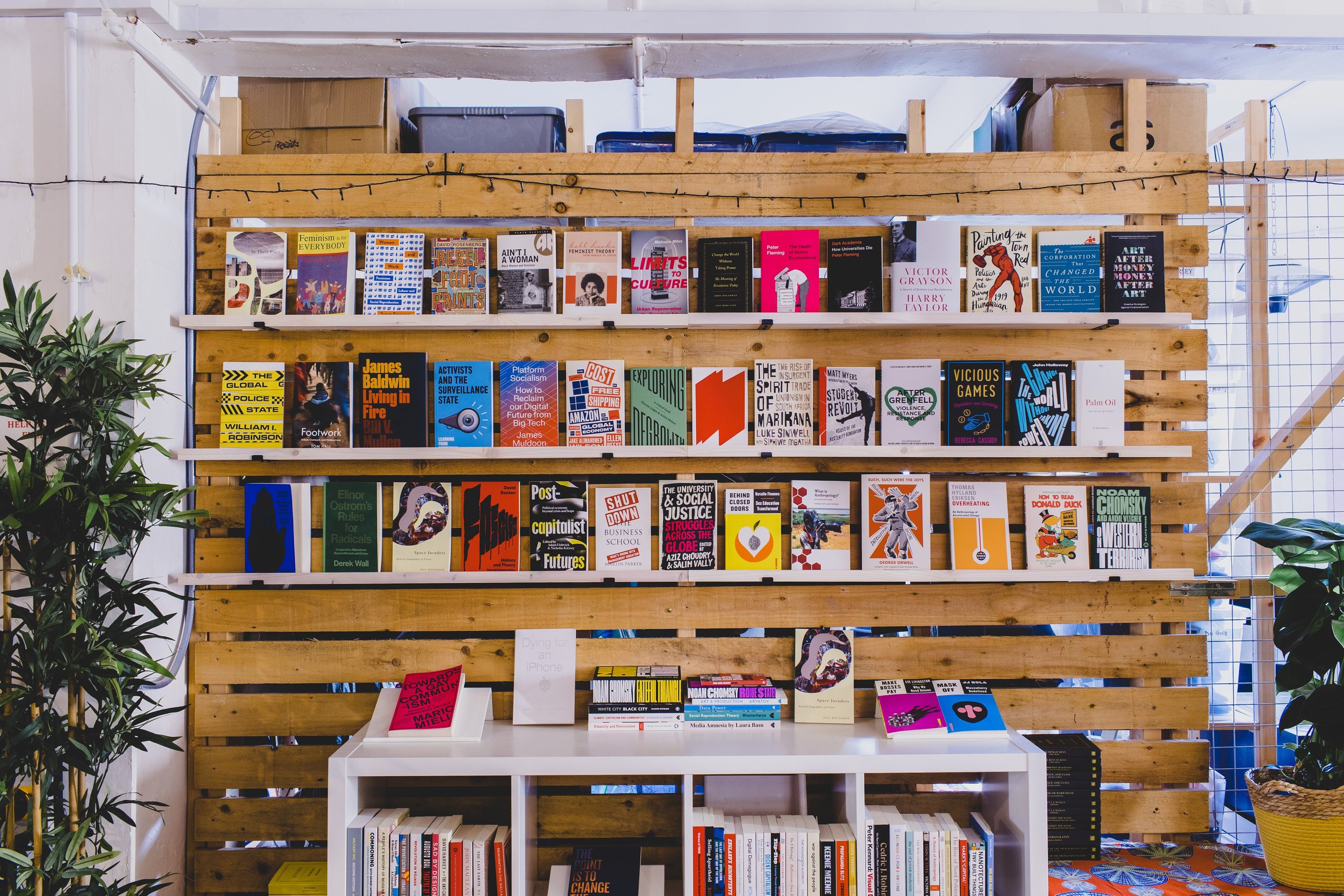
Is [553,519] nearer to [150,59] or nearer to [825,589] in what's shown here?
[825,589]

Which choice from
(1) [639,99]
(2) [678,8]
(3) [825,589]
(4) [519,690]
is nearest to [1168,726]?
(3) [825,589]

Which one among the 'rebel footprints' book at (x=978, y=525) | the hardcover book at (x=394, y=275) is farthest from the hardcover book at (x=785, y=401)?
the hardcover book at (x=394, y=275)

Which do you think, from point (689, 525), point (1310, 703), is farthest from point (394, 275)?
point (1310, 703)

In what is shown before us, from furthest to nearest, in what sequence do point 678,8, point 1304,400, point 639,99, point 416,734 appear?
point 639,99, point 1304,400, point 678,8, point 416,734

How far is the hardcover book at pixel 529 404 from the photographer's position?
268 centimetres

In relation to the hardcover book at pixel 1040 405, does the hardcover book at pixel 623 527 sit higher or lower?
lower

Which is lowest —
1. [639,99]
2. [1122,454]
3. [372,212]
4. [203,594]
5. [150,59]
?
[203,594]

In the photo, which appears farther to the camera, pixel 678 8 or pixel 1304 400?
pixel 1304 400

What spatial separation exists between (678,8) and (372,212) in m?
1.18

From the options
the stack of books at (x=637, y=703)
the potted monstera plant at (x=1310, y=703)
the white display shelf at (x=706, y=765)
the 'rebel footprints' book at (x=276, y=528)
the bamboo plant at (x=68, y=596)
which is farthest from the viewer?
the 'rebel footprints' book at (x=276, y=528)

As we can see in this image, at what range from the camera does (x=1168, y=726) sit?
2.69 m

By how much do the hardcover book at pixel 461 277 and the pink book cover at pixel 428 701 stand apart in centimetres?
114

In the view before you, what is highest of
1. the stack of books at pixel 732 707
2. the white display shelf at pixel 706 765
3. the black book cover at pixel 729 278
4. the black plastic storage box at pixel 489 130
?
the black plastic storage box at pixel 489 130

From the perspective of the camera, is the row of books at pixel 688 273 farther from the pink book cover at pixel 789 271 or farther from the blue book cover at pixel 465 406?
the blue book cover at pixel 465 406
